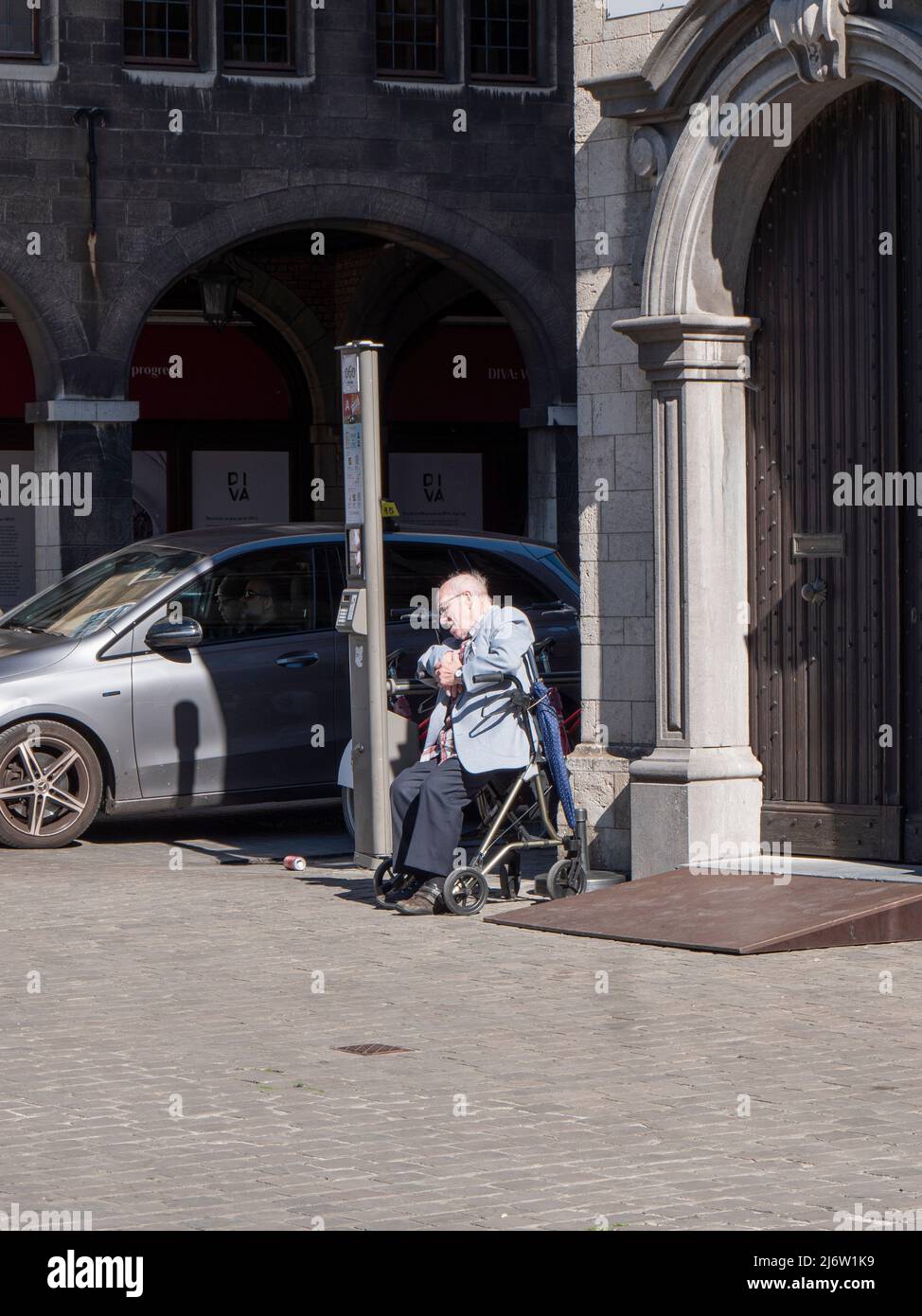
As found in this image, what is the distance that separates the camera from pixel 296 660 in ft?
44.7

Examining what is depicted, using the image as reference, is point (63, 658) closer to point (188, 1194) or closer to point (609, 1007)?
point (609, 1007)

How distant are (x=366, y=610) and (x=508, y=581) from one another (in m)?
3.02

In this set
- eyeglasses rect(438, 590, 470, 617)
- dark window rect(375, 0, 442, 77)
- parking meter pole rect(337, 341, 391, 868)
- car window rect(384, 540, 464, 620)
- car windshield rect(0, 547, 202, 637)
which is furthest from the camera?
dark window rect(375, 0, 442, 77)

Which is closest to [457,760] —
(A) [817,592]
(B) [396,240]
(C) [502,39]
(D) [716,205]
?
(A) [817,592]

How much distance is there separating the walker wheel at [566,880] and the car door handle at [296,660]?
10.6 feet

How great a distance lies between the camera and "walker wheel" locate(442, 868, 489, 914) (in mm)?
10414

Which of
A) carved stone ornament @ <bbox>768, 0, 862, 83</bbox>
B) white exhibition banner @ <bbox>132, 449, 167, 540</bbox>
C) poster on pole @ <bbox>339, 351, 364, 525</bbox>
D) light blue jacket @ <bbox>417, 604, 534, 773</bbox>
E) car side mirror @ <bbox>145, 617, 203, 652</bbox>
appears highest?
carved stone ornament @ <bbox>768, 0, 862, 83</bbox>

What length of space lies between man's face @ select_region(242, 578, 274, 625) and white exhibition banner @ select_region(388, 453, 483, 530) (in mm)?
12176

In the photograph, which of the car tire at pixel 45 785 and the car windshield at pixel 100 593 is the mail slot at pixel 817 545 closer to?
the car windshield at pixel 100 593

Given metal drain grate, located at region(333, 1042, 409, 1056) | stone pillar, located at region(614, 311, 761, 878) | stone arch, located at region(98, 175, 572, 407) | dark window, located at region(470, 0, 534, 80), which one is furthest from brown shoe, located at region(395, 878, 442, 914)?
dark window, located at region(470, 0, 534, 80)

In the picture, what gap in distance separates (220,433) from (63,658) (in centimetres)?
1268

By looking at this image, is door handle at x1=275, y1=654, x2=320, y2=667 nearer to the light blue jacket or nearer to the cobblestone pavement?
→ the cobblestone pavement

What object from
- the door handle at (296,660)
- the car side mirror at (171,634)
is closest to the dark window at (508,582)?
the door handle at (296,660)

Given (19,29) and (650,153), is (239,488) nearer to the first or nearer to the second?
(19,29)
